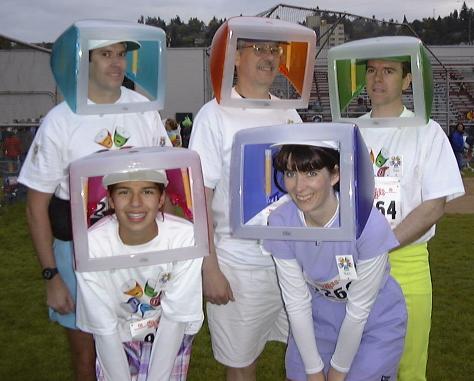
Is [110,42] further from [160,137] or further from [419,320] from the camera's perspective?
[419,320]

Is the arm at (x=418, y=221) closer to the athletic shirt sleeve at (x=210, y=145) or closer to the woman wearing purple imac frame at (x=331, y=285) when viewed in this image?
the woman wearing purple imac frame at (x=331, y=285)

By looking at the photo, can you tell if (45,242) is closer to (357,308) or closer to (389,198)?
(357,308)

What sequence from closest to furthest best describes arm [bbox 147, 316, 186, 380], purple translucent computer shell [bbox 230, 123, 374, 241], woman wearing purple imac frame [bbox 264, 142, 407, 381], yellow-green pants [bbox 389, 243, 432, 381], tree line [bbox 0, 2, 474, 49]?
purple translucent computer shell [bbox 230, 123, 374, 241]
woman wearing purple imac frame [bbox 264, 142, 407, 381]
arm [bbox 147, 316, 186, 380]
yellow-green pants [bbox 389, 243, 432, 381]
tree line [bbox 0, 2, 474, 49]

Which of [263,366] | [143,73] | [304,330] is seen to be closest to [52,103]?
[263,366]

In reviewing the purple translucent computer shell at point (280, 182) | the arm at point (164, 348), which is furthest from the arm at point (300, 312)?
the arm at point (164, 348)

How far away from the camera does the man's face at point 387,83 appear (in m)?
2.84

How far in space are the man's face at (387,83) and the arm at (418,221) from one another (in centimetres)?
44

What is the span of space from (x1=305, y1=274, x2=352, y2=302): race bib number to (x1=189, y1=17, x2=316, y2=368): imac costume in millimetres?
299

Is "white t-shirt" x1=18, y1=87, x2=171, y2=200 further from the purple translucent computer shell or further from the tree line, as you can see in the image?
the tree line

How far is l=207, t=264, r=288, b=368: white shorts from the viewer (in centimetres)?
289

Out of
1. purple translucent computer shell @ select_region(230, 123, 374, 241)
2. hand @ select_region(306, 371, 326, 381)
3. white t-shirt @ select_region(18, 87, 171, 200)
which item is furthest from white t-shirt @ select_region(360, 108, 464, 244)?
white t-shirt @ select_region(18, 87, 171, 200)

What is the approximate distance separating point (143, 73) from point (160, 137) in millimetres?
308

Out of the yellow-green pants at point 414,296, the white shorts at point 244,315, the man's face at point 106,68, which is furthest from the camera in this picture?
the white shorts at point 244,315

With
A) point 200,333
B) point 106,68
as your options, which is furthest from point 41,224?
point 200,333
